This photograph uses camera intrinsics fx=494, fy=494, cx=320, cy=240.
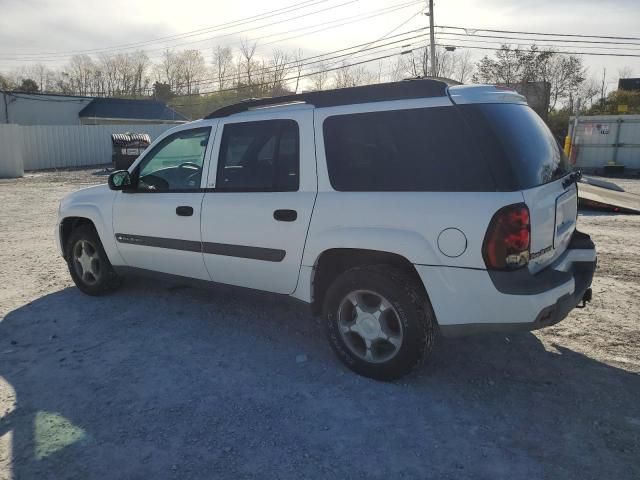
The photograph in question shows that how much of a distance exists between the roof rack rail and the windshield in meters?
0.28

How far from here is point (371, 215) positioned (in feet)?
10.6

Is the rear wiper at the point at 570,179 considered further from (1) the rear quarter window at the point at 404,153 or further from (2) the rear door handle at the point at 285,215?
(2) the rear door handle at the point at 285,215

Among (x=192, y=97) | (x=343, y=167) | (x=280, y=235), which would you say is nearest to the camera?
(x=343, y=167)

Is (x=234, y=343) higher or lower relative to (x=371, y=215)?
lower

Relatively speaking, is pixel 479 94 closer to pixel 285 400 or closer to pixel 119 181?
pixel 285 400

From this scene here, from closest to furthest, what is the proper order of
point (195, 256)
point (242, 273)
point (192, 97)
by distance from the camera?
point (242, 273), point (195, 256), point (192, 97)

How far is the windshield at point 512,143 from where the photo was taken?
288 cm

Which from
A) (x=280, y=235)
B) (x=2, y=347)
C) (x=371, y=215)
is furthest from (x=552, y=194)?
→ (x=2, y=347)

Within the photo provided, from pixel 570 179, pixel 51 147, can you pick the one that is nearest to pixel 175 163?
pixel 570 179

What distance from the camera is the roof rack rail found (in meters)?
3.19

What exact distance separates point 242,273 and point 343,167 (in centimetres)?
125

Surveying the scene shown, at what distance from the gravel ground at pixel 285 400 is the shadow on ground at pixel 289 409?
0.01 metres

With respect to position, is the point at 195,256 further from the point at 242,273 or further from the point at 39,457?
the point at 39,457

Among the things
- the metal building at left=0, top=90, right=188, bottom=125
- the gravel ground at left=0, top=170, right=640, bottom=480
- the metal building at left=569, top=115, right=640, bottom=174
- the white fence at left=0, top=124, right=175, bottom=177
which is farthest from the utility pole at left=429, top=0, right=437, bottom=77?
the gravel ground at left=0, top=170, right=640, bottom=480
